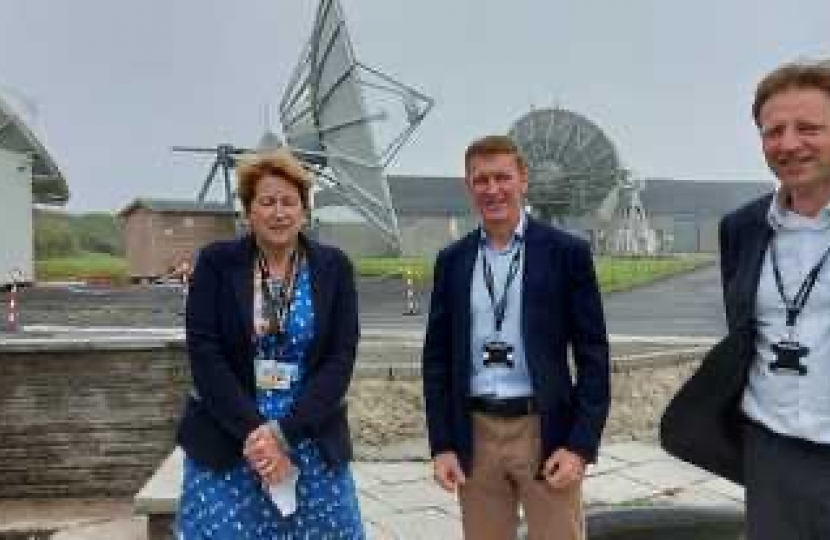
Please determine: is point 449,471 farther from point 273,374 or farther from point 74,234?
point 74,234

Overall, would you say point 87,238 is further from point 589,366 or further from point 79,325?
point 589,366

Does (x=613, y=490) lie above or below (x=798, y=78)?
below

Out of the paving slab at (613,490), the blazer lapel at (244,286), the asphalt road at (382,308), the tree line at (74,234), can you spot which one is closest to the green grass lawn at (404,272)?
the asphalt road at (382,308)

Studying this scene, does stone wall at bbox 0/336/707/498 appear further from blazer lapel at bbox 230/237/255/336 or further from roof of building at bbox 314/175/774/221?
roof of building at bbox 314/175/774/221

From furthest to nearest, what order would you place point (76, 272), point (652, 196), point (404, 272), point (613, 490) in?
point (652, 196), point (76, 272), point (404, 272), point (613, 490)

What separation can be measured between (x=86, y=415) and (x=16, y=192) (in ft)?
69.6

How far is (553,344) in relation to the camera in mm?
2629

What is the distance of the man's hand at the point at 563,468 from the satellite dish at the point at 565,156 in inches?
1389

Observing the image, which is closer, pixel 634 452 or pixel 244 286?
pixel 244 286

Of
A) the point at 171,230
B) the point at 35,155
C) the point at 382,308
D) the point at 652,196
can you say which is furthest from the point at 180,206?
the point at 652,196

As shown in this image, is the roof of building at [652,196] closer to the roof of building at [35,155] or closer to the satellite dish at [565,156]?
the satellite dish at [565,156]

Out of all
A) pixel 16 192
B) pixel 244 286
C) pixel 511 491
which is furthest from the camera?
pixel 16 192

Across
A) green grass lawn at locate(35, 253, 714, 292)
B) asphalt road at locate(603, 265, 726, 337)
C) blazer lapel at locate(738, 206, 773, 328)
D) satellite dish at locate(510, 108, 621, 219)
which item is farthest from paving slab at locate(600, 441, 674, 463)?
satellite dish at locate(510, 108, 621, 219)

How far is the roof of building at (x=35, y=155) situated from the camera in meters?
24.9
